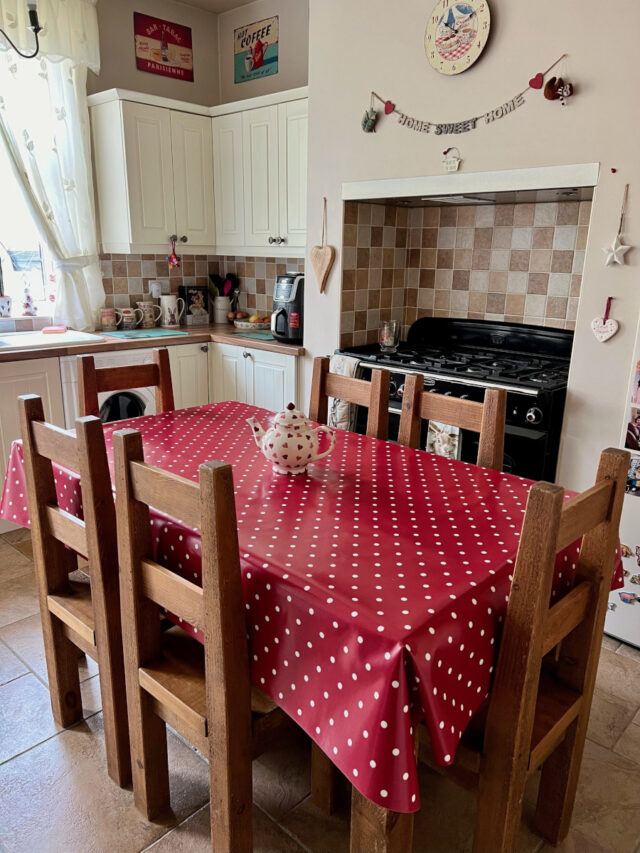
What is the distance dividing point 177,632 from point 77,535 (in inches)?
13.2

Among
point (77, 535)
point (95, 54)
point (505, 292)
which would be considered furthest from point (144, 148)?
point (77, 535)

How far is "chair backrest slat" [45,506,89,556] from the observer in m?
1.51

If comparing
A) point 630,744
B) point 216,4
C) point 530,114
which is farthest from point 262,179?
point 630,744

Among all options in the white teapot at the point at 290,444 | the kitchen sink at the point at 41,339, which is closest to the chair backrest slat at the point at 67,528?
the white teapot at the point at 290,444

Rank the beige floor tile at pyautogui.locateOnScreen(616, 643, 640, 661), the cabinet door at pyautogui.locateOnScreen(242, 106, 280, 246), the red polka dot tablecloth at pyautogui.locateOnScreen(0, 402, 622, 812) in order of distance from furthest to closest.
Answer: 1. the cabinet door at pyautogui.locateOnScreen(242, 106, 280, 246)
2. the beige floor tile at pyautogui.locateOnScreen(616, 643, 640, 661)
3. the red polka dot tablecloth at pyautogui.locateOnScreen(0, 402, 622, 812)

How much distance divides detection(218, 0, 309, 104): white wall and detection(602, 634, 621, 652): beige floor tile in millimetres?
3161

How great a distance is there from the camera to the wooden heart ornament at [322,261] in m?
2.99

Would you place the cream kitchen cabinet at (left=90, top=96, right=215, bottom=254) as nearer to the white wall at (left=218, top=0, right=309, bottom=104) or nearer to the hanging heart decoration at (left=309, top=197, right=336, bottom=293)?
the white wall at (left=218, top=0, right=309, bottom=104)

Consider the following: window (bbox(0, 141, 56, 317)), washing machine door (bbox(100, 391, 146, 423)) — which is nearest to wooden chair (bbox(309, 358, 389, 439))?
washing machine door (bbox(100, 391, 146, 423))

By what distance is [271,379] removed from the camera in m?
3.38

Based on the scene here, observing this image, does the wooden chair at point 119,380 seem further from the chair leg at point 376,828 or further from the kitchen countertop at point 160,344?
the chair leg at point 376,828

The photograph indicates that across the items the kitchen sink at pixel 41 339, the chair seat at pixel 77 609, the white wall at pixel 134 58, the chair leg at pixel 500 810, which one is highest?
the white wall at pixel 134 58

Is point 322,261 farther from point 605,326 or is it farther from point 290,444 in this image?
point 290,444

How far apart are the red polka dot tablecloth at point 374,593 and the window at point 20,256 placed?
2243 mm
